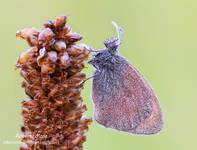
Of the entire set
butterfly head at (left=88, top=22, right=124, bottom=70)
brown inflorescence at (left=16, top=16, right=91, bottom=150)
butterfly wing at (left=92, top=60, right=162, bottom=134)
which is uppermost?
butterfly head at (left=88, top=22, right=124, bottom=70)

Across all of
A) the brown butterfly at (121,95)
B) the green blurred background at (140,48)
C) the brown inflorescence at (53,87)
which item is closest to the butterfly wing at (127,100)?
the brown butterfly at (121,95)

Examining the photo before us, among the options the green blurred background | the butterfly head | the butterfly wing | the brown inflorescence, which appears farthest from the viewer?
the green blurred background

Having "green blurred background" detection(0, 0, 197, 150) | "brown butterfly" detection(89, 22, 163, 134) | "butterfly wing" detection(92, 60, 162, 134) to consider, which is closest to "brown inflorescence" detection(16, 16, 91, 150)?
"brown butterfly" detection(89, 22, 163, 134)

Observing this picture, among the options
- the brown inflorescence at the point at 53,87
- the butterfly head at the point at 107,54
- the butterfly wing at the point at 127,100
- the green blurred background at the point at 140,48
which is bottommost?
the brown inflorescence at the point at 53,87

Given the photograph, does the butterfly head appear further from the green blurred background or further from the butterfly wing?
the green blurred background

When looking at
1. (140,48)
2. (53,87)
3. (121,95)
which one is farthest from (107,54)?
(140,48)

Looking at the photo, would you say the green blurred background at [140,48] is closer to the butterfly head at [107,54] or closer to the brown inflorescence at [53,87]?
the butterfly head at [107,54]

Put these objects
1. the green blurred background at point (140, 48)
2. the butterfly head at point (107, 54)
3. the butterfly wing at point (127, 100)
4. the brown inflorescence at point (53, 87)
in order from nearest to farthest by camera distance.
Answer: the brown inflorescence at point (53, 87), the butterfly head at point (107, 54), the butterfly wing at point (127, 100), the green blurred background at point (140, 48)

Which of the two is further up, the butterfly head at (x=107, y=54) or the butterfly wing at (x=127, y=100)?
the butterfly head at (x=107, y=54)
